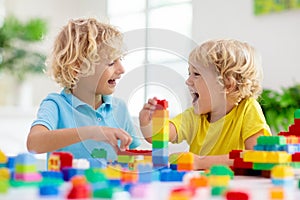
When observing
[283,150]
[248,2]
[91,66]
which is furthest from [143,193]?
[248,2]

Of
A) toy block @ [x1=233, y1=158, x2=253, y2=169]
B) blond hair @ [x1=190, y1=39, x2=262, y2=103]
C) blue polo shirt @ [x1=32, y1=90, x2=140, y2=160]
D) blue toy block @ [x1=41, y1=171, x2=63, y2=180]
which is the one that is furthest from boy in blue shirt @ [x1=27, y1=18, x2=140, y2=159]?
blue toy block @ [x1=41, y1=171, x2=63, y2=180]

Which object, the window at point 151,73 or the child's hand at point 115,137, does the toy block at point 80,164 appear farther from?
the window at point 151,73

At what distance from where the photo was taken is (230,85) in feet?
4.56

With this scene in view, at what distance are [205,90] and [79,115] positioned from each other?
1.16 ft

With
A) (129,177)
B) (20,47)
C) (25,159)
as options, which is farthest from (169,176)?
(20,47)

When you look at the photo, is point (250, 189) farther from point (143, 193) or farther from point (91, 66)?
point (91, 66)

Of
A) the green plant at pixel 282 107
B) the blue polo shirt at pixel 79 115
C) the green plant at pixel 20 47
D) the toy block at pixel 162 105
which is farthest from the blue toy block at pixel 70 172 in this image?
the green plant at pixel 20 47

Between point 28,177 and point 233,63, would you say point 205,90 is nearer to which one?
point 233,63

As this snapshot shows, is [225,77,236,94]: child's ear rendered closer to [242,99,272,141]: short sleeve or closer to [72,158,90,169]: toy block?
[242,99,272,141]: short sleeve

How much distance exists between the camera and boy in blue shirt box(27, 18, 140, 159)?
4.51ft

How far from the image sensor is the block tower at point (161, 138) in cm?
87

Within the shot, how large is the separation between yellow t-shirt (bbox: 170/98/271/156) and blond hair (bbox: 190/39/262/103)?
0.13ft

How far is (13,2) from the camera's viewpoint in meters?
4.17

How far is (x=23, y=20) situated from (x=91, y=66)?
2800 mm
